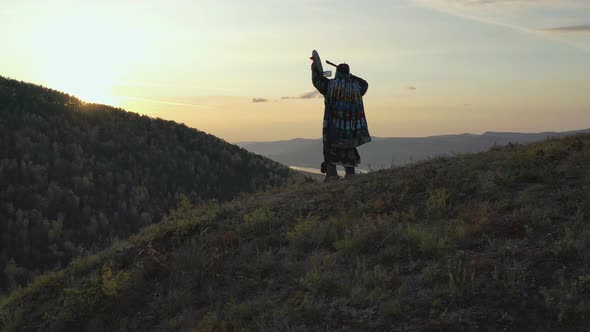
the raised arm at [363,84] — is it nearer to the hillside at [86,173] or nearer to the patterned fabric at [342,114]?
the patterned fabric at [342,114]

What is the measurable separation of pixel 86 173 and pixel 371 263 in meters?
27.7

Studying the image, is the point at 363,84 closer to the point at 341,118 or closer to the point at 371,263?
the point at 341,118

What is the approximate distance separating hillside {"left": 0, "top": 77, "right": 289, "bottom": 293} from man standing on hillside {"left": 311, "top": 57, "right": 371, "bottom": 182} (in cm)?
1166

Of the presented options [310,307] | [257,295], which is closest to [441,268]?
[310,307]

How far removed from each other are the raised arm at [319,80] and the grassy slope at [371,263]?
3539 mm

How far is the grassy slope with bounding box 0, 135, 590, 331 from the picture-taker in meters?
5.45

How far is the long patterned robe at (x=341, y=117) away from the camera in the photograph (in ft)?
42.4

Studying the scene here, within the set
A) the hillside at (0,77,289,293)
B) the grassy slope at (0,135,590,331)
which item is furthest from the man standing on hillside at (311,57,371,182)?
the hillside at (0,77,289,293)

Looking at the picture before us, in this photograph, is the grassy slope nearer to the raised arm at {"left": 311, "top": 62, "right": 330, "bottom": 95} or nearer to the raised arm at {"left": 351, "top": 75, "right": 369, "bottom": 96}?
the raised arm at {"left": 311, "top": 62, "right": 330, "bottom": 95}

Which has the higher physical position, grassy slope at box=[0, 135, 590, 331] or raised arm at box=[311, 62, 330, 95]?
raised arm at box=[311, 62, 330, 95]

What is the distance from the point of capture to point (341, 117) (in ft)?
42.7

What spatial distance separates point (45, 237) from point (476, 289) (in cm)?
2420

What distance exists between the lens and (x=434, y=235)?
22.6 ft

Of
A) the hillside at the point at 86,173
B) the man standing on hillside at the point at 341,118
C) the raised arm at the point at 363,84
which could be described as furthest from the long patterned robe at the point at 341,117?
the hillside at the point at 86,173
